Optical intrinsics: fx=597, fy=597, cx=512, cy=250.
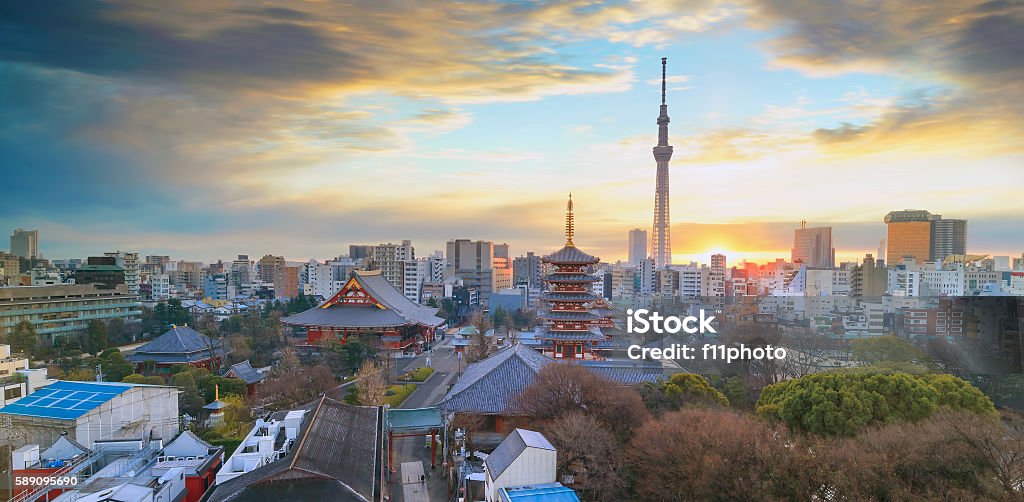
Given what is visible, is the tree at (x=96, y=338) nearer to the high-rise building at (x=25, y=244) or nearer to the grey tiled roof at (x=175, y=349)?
the grey tiled roof at (x=175, y=349)

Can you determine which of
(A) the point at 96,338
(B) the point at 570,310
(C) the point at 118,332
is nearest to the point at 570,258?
(B) the point at 570,310

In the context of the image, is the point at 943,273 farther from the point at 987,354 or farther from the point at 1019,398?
the point at 1019,398

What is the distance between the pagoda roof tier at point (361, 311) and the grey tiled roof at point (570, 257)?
11.5 metres

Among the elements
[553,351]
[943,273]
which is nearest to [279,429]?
[553,351]

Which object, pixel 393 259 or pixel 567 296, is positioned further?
pixel 393 259

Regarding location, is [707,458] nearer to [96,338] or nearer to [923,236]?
[96,338]

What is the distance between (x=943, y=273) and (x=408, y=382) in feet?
135

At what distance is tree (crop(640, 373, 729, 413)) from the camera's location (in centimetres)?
1630

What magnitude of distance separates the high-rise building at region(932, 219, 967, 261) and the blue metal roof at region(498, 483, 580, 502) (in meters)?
55.9

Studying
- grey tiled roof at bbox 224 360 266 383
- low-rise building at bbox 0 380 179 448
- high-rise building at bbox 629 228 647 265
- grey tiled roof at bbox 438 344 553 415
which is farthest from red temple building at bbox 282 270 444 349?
high-rise building at bbox 629 228 647 265

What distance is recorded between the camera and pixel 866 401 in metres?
14.2

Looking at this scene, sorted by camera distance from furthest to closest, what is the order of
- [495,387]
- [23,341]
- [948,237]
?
[948,237] → [23,341] → [495,387]

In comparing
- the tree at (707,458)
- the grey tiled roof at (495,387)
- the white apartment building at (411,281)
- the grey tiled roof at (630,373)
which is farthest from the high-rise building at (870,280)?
the tree at (707,458)

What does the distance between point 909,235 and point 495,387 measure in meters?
54.6
